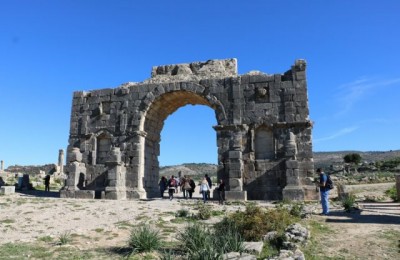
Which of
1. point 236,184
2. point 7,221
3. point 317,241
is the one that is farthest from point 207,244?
point 236,184

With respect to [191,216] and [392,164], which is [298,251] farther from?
[392,164]

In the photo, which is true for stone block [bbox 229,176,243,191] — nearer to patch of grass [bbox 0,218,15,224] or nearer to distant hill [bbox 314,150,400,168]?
patch of grass [bbox 0,218,15,224]

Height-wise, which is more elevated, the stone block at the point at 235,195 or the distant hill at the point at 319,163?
the distant hill at the point at 319,163

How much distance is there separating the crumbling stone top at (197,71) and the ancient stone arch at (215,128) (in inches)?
2.0

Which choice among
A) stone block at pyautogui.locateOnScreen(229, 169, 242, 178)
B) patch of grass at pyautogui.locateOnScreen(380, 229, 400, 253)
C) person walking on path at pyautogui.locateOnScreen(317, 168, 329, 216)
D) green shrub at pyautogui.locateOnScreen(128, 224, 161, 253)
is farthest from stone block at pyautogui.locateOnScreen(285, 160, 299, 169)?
green shrub at pyautogui.locateOnScreen(128, 224, 161, 253)

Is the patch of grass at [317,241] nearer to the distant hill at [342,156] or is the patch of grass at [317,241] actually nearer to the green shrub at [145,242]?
the green shrub at [145,242]

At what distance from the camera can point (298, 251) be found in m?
6.99

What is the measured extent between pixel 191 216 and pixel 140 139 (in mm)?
7557

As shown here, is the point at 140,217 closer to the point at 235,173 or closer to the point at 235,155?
the point at 235,173

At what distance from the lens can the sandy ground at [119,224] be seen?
7832 mm

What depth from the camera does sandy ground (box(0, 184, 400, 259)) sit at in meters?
7.83

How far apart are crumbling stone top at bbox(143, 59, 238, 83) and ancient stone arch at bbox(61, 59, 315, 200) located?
5 centimetres

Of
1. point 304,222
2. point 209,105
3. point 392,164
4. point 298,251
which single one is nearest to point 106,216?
point 304,222

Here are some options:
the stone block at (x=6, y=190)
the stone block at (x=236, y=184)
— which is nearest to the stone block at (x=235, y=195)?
the stone block at (x=236, y=184)
